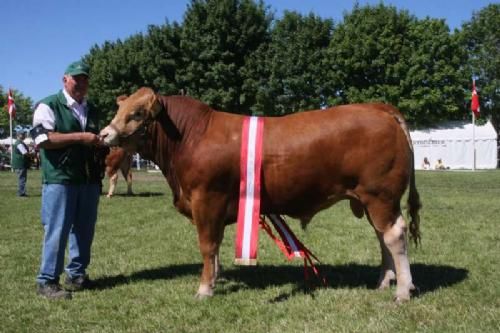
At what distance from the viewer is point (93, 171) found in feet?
20.3

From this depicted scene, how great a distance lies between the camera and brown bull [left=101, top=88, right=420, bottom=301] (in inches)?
215

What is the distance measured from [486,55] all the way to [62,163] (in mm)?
59083

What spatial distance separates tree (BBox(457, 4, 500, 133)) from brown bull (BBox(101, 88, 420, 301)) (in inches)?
2020

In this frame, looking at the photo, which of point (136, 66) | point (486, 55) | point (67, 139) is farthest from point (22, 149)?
point (486, 55)

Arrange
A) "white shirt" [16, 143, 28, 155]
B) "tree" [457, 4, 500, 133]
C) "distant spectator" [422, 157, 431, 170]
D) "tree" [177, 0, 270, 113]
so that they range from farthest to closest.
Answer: "tree" [457, 4, 500, 133]
"distant spectator" [422, 157, 431, 170]
"tree" [177, 0, 270, 113]
"white shirt" [16, 143, 28, 155]

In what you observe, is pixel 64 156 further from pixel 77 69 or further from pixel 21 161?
pixel 21 161

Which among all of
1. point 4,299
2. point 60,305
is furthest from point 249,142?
point 4,299

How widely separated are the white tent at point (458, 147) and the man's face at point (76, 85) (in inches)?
1530

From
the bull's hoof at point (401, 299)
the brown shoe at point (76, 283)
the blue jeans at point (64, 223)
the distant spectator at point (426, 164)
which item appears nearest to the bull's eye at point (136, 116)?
the blue jeans at point (64, 223)

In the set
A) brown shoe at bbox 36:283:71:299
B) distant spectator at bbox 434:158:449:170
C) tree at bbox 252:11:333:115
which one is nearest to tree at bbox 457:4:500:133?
distant spectator at bbox 434:158:449:170

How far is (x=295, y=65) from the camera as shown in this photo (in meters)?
44.7

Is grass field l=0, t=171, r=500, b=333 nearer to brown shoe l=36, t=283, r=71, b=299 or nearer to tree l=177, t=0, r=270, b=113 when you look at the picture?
brown shoe l=36, t=283, r=71, b=299

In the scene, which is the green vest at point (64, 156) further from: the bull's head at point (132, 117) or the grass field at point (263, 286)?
the grass field at point (263, 286)

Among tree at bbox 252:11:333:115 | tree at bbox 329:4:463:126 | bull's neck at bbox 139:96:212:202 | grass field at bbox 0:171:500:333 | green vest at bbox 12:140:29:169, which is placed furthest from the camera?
tree at bbox 329:4:463:126
